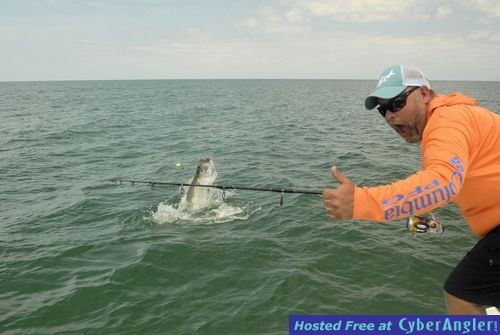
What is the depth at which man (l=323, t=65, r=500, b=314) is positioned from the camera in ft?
9.35

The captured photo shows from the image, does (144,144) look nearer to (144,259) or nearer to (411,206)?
(144,259)

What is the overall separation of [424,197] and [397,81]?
1.17 m

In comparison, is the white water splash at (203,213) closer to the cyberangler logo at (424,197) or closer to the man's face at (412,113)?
the man's face at (412,113)

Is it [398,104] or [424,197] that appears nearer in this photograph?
[424,197]

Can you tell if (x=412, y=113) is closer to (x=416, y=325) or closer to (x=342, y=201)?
(x=342, y=201)

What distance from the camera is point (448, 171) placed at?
2807 mm

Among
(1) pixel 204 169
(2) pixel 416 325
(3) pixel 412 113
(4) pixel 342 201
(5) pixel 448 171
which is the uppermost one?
(3) pixel 412 113

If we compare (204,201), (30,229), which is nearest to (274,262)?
(204,201)

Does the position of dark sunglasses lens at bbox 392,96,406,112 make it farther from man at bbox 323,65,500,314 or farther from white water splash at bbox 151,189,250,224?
white water splash at bbox 151,189,250,224

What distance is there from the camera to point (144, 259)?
965cm

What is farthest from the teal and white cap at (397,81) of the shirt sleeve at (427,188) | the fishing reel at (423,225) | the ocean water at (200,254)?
the ocean water at (200,254)

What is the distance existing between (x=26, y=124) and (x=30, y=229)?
2987 cm

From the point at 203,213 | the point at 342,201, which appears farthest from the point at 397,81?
the point at 203,213

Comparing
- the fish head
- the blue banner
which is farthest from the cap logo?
the fish head
